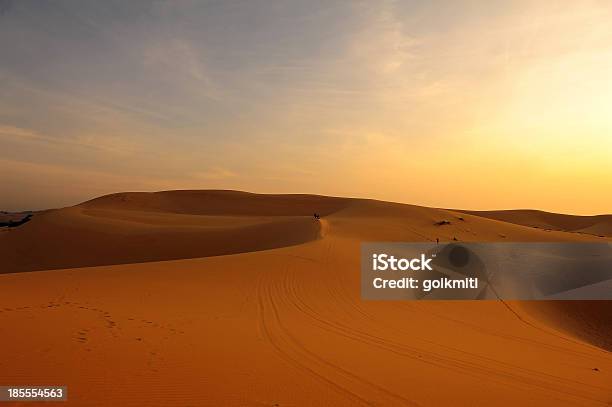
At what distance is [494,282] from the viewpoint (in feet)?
43.1

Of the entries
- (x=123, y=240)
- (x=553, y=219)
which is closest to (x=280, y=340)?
(x=123, y=240)

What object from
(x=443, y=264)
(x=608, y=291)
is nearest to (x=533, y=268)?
(x=608, y=291)

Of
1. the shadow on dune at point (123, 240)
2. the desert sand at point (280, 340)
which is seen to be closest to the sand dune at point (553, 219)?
the shadow on dune at point (123, 240)

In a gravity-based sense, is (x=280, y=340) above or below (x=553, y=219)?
below

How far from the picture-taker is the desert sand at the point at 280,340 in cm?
466

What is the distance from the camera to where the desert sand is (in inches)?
183

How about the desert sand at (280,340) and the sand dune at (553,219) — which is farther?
the sand dune at (553,219)

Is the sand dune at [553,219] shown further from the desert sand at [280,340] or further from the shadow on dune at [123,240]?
the desert sand at [280,340]

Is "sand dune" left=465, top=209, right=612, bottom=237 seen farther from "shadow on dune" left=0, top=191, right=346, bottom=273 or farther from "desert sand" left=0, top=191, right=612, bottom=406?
"desert sand" left=0, top=191, right=612, bottom=406

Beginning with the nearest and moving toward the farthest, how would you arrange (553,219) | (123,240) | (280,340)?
(280,340)
(123,240)
(553,219)

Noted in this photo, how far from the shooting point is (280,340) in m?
6.46

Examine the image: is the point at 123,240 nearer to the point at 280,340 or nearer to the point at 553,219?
the point at 280,340

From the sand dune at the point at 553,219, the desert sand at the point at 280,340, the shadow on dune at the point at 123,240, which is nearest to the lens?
the desert sand at the point at 280,340

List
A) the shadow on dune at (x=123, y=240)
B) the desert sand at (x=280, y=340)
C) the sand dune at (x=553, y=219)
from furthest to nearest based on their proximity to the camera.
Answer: the sand dune at (x=553, y=219) < the shadow on dune at (x=123, y=240) < the desert sand at (x=280, y=340)
